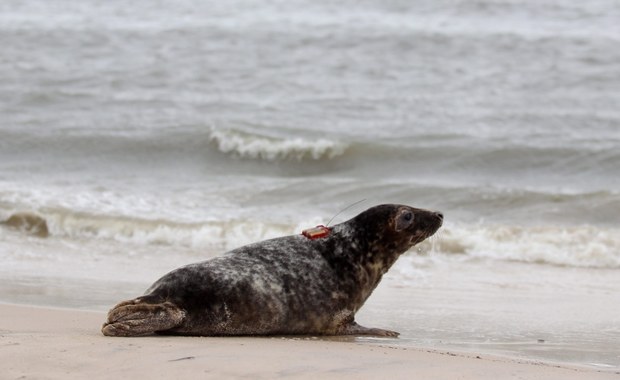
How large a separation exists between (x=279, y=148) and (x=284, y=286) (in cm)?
785

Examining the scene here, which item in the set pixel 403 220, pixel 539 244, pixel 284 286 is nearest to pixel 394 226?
pixel 403 220

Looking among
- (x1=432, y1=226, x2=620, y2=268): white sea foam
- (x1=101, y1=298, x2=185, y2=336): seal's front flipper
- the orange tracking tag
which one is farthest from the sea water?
(x1=101, y1=298, x2=185, y2=336): seal's front flipper

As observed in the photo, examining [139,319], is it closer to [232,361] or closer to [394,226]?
[232,361]

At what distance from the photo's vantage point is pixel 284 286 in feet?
19.0

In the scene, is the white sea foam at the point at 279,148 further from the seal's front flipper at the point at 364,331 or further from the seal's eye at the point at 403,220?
the seal's front flipper at the point at 364,331

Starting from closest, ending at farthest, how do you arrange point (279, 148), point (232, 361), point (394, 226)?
point (232, 361), point (394, 226), point (279, 148)

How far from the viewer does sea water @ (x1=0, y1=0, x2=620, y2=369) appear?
768 cm

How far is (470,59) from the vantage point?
18.6 m

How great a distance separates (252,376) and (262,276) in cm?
144

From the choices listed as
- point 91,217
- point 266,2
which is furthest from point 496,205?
point 266,2

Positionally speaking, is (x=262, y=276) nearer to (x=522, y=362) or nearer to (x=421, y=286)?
(x=522, y=362)

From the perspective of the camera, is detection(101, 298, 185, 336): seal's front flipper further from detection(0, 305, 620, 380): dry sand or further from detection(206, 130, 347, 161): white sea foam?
detection(206, 130, 347, 161): white sea foam

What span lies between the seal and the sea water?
1.61 feet

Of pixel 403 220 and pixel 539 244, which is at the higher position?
pixel 539 244
